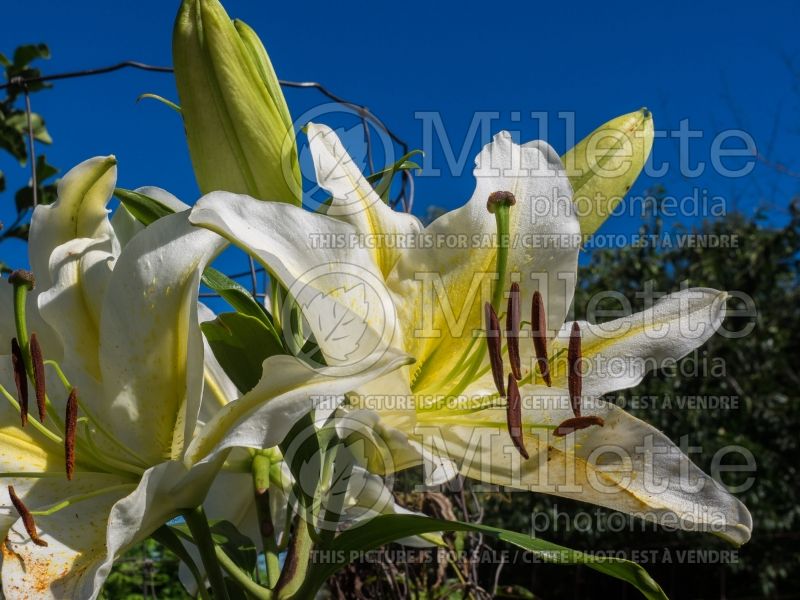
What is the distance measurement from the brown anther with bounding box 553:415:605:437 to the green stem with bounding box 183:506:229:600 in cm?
26

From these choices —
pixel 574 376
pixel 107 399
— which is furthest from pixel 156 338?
pixel 574 376

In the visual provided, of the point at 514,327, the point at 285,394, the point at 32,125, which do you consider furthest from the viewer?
the point at 32,125

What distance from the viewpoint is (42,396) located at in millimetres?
558

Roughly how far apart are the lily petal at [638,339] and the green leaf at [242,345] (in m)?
0.23

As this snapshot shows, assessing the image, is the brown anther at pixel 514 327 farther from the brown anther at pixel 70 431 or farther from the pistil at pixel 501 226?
Result: the brown anther at pixel 70 431

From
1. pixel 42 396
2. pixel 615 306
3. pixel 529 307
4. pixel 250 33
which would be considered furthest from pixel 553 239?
pixel 615 306

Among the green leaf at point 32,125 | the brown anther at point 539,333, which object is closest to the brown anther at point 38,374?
the brown anther at point 539,333

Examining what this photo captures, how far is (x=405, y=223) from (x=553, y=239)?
0.12 m

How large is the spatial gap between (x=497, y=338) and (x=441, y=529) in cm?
14

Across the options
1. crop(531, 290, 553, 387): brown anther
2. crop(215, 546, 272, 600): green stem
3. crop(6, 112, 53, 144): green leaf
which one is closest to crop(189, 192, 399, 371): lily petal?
crop(531, 290, 553, 387): brown anther

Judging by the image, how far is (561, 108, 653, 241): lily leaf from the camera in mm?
692

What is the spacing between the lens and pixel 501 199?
2.02 ft

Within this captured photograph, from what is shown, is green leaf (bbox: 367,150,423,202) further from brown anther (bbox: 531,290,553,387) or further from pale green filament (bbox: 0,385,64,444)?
pale green filament (bbox: 0,385,64,444)

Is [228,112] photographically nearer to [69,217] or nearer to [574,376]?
[69,217]
